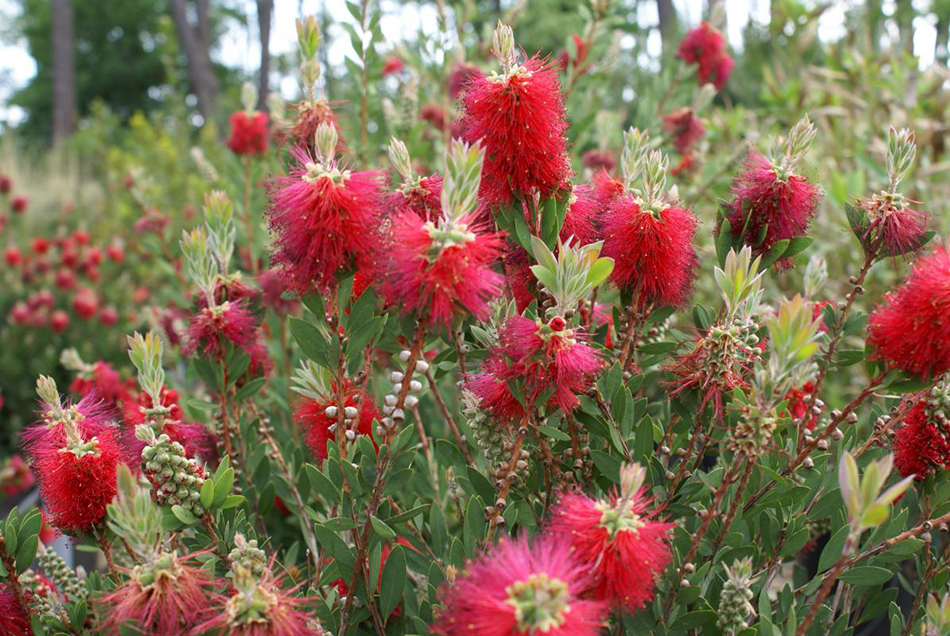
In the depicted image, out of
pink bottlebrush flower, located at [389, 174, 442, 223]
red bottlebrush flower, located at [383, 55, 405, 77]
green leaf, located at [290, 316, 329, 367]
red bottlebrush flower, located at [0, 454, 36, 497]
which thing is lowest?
red bottlebrush flower, located at [0, 454, 36, 497]

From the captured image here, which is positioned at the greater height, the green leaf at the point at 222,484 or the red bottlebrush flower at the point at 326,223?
the red bottlebrush flower at the point at 326,223

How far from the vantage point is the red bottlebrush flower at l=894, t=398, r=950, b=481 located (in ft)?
3.37

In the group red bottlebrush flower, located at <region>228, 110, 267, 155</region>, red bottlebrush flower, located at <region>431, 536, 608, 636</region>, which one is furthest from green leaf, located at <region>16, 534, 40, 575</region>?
red bottlebrush flower, located at <region>228, 110, 267, 155</region>

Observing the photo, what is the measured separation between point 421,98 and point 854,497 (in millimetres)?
2351

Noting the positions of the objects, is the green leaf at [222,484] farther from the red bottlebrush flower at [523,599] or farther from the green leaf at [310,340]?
the red bottlebrush flower at [523,599]

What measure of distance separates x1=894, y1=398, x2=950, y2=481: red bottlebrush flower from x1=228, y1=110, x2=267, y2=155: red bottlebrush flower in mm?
1957

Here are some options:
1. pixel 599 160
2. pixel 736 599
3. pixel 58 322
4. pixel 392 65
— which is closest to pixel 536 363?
pixel 736 599

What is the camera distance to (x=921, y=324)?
2.93ft

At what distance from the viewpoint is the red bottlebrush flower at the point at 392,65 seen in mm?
3012

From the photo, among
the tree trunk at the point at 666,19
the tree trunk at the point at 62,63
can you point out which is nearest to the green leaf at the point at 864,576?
the tree trunk at the point at 666,19

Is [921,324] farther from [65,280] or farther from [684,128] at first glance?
[65,280]

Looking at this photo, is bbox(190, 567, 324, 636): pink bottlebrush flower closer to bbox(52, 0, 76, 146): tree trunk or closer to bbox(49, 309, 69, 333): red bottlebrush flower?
bbox(49, 309, 69, 333): red bottlebrush flower

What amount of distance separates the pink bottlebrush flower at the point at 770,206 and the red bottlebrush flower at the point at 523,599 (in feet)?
2.03

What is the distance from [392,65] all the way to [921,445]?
99.0 inches
